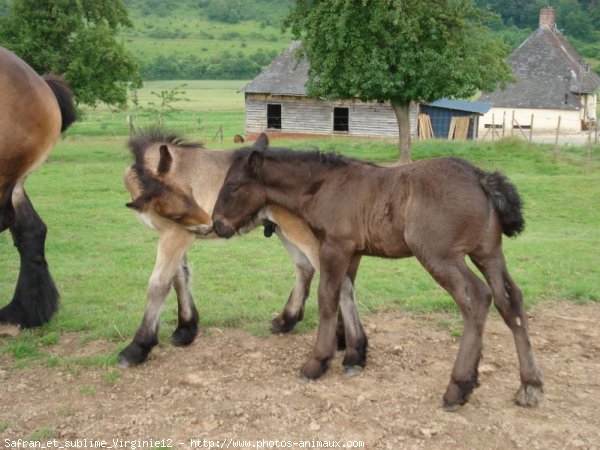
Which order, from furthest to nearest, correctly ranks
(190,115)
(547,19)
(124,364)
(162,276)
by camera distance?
(190,115) → (547,19) → (162,276) → (124,364)

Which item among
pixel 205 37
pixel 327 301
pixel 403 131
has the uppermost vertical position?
pixel 205 37

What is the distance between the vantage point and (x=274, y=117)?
37219mm

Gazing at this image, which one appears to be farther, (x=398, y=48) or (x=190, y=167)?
Result: (x=398, y=48)

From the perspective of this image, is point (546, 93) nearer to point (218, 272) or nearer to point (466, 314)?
point (218, 272)

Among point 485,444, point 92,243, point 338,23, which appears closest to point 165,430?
point 485,444

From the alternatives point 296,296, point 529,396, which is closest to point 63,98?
point 296,296

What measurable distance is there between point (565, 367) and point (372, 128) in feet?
102

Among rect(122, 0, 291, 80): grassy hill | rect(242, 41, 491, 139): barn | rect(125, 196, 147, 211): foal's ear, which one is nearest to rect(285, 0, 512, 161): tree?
rect(242, 41, 491, 139): barn

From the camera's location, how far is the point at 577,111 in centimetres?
4166

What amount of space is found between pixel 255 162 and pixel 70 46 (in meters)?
23.4

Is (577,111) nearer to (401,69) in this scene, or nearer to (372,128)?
(372,128)

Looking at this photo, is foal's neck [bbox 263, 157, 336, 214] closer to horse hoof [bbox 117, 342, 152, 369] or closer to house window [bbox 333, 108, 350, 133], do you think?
horse hoof [bbox 117, 342, 152, 369]

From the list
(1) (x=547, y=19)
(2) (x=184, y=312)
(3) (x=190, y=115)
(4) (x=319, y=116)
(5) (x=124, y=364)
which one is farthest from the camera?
(3) (x=190, y=115)

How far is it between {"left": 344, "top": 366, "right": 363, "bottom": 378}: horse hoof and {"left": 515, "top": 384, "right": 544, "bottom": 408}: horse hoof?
4.01 ft
